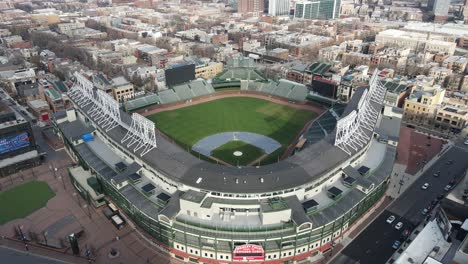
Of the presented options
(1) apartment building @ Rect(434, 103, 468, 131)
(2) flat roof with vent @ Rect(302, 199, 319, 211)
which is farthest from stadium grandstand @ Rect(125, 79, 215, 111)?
(1) apartment building @ Rect(434, 103, 468, 131)

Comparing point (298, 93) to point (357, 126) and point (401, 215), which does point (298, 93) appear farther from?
point (401, 215)

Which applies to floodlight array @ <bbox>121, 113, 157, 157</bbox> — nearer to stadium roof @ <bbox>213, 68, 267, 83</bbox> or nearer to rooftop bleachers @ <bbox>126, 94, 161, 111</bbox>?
rooftop bleachers @ <bbox>126, 94, 161, 111</bbox>

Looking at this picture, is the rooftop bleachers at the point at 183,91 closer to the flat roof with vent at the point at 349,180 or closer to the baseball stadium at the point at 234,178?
the baseball stadium at the point at 234,178

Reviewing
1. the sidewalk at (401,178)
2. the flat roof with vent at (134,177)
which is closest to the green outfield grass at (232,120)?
the flat roof with vent at (134,177)

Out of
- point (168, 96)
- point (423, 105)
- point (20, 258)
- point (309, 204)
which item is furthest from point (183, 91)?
point (423, 105)

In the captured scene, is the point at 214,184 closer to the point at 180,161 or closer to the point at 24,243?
the point at 180,161

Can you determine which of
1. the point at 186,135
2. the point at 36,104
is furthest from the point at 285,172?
the point at 36,104
